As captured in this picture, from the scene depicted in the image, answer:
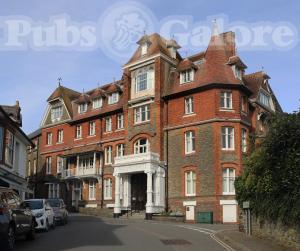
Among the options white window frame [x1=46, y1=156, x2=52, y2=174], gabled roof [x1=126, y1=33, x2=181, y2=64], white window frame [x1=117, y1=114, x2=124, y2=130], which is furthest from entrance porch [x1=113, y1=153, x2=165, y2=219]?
white window frame [x1=46, y1=156, x2=52, y2=174]

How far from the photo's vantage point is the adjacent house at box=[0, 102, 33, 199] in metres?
28.9

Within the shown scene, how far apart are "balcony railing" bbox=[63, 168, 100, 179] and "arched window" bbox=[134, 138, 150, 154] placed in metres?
6.16

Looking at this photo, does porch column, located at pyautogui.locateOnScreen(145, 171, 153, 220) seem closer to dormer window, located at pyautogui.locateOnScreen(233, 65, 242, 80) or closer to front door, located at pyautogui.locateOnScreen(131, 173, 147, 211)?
front door, located at pyautogui.locateOnScreen(131, 173, 147, 211)

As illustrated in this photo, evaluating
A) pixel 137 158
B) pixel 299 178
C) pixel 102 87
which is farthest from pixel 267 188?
pixel 102 87

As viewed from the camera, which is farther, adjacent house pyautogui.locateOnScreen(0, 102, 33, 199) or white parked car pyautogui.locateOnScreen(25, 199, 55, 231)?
adjacent house pyautogui.locateOnScreen(0, 102, 33, 199)

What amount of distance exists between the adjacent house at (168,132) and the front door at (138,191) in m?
0.09

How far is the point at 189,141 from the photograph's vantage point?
41.8m

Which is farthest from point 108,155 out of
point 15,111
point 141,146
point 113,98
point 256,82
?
point 256,82

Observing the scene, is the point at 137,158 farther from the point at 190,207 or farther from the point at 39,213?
the point at 39,213

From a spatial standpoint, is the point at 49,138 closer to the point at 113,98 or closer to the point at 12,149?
the point at 113,98

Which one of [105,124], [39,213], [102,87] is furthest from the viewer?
[102,87]

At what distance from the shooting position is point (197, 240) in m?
19.0

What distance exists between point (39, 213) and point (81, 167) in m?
28.8

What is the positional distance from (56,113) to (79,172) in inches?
380
